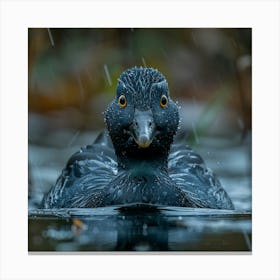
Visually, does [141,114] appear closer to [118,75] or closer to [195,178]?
[118,75]

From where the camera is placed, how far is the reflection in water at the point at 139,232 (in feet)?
103

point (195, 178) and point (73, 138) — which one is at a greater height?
point (73, 138)

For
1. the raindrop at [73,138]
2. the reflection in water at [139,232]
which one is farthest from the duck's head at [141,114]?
the raindrop at [73,138]

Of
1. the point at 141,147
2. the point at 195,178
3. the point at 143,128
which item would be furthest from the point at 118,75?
the point at 143,128

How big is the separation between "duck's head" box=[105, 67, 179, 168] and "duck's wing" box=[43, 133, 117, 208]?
0.72m

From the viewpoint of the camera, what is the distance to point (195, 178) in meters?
32.7

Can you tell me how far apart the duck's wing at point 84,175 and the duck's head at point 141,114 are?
0.72 metres

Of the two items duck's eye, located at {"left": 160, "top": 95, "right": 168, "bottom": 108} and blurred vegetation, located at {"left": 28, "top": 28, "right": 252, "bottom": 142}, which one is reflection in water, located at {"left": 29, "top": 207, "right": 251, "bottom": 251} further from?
blurred vegetation, located at {"left": 28, "top": 28, "right": 252, "bottom": 142}

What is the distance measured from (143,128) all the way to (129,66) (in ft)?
5.96

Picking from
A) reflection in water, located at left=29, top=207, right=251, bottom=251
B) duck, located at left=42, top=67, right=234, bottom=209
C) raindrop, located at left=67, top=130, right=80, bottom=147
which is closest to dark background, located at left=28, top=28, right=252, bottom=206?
raindrop, located at left=67, top=130, right=80, bottom=147

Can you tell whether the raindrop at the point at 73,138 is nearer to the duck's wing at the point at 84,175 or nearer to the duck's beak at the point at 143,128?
the duck's wing at the point at 84,175
